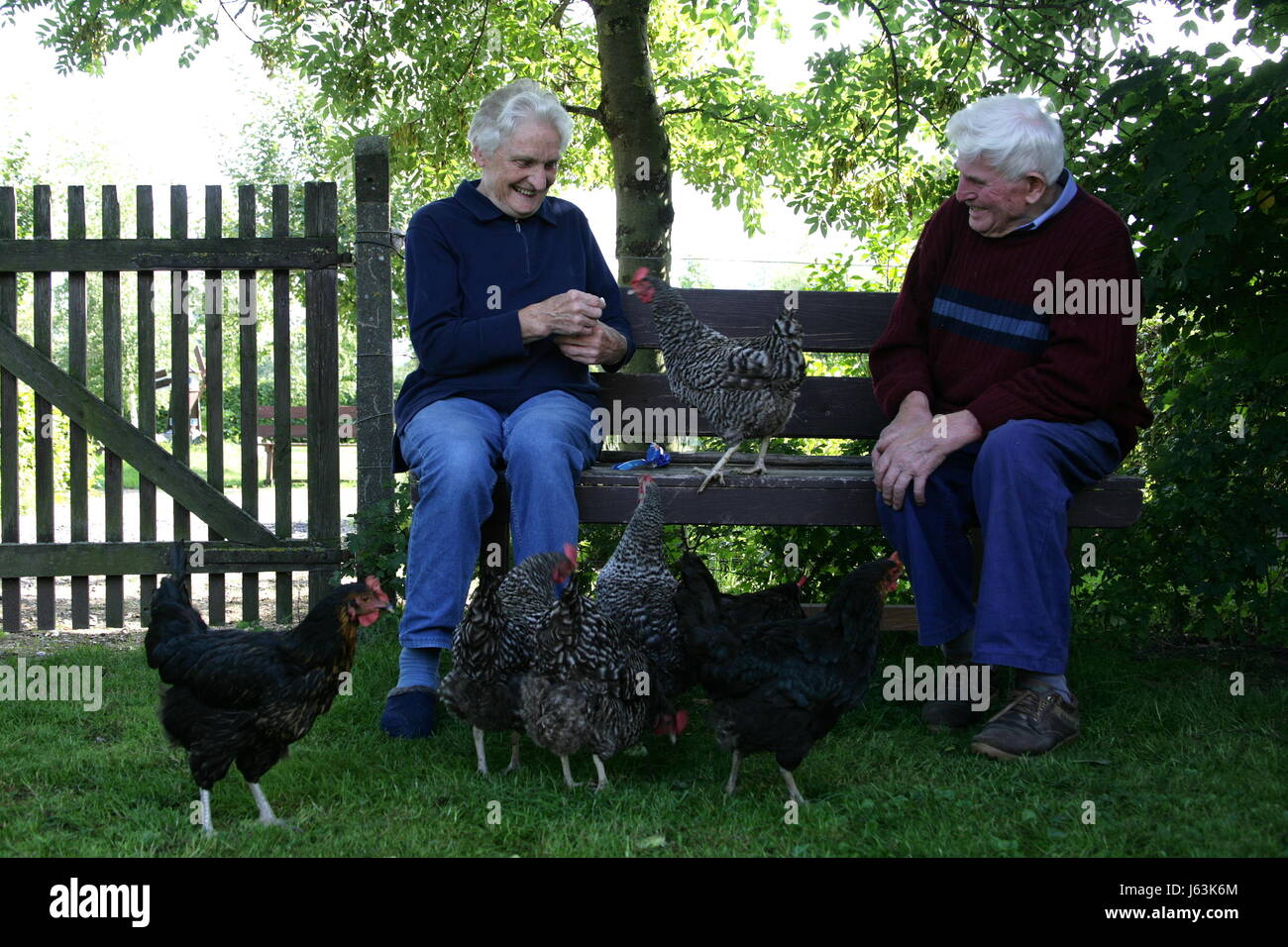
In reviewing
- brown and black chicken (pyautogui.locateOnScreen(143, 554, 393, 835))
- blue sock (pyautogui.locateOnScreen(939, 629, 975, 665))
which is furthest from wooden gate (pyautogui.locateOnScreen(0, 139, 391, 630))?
blue sock (pyautogui.locateOnScreen(939, 629, 975, 665))

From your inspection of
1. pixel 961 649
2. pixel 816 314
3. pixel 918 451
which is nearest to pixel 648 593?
pixel 918 451

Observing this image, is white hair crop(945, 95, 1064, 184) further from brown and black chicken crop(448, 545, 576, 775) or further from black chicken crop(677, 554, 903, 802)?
brown and black chicken crop(448, 545, 576, 775)

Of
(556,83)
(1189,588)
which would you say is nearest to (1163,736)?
(1189,588)

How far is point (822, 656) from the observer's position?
3207 mm

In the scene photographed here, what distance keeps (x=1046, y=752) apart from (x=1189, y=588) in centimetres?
147

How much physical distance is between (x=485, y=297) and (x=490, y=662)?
155cm

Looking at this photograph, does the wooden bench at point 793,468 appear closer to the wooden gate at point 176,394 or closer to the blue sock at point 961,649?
the blue sock at point 961,649

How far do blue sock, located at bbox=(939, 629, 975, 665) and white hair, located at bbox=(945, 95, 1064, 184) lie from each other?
1570mm

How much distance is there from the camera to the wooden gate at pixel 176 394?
214 inches

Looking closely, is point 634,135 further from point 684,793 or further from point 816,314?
point 684,793

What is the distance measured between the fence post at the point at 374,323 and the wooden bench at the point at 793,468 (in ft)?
3.87

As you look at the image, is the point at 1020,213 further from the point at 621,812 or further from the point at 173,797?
the point at 173,797

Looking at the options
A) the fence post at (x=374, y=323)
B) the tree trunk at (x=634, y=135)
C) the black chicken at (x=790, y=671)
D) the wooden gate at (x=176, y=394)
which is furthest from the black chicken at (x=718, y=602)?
the tree trunk at (x=634, y=135)

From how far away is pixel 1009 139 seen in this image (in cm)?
368
